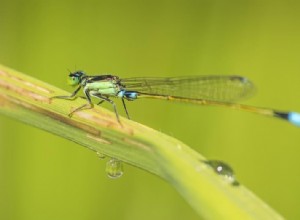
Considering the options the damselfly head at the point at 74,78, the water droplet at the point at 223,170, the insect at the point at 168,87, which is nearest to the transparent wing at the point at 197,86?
the insect at the point at 168,87

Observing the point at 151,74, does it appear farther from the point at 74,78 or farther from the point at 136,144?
the point at 136,144

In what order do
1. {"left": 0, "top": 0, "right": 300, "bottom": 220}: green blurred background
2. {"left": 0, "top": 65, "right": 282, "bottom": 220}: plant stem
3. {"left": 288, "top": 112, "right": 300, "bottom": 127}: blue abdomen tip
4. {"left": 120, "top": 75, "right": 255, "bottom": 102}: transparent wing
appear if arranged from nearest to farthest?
{"left": 0, "top": 65, "right": 282, "bottom": 220}: plant stem, {"left": 288, "top": 112, "right": 300, "bottom": 127}: blue abdomen tip, {"left": 0, "top": 0, "right": 300, "bottom": 220}: green blurred background, {"left": 120, "top": 75, "right": 255, "bottom": 102}: transparent wing

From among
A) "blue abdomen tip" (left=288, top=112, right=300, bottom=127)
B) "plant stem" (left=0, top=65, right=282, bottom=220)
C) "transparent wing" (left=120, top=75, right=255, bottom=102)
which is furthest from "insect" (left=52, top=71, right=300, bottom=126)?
"plant stem" (left=0, top=65, right=282, bottom=220)

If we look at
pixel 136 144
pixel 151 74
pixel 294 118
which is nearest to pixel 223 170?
pixel 136 144

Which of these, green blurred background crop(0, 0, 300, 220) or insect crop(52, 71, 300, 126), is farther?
insect crop(52, 71, 300, 126)

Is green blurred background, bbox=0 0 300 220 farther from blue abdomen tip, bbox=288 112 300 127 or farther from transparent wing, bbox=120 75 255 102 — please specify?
blue abdomen tip, bbox=288 112 300 127

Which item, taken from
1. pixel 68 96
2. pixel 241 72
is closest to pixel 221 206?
pixel 68 96

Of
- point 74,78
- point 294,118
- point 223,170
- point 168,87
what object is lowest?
point 223,170
